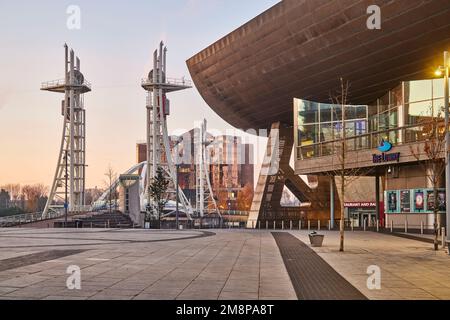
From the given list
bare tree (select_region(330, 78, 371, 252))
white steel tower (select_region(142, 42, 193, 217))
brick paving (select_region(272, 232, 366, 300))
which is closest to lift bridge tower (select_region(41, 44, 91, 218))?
white steel tower (select_region(142, 42, 193, 217))

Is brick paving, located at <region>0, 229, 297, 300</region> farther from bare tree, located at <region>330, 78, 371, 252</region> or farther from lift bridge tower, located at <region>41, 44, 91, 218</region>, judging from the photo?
lift bridge tower, located at <region>41, 44, 91, 218</region>

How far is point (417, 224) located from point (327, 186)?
3207 centimetres

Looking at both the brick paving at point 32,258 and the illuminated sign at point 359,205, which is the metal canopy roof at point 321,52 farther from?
the brick paving at point 32,258

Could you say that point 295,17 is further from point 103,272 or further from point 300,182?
point 103,272

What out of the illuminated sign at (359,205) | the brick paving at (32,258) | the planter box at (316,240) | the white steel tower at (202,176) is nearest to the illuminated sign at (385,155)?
the planter box at (316,240)

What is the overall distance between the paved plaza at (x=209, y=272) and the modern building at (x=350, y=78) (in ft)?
67.5

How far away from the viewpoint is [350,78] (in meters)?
49.6

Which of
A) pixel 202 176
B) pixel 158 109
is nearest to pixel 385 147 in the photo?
pixel 158 109

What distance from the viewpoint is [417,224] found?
144ft

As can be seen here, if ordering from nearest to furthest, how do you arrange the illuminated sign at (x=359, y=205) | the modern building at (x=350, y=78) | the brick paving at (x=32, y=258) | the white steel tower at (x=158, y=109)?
the brick paving at (x=32, y=258) < the modern building at (x=350, y=78) < the illuminated sign at (x=359, y=205) < the white steel tower at (x=158, y=109)

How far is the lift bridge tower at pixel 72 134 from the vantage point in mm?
88750

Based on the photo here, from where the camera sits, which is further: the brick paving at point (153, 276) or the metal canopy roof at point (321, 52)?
the metal canopy roof at point (321, 52)

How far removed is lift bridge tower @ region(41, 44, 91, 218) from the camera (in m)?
88.8
